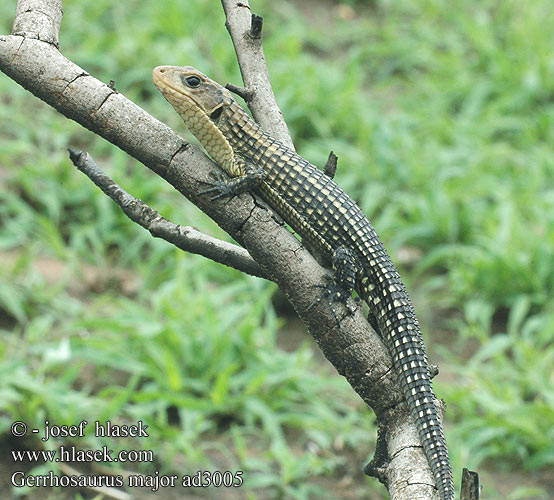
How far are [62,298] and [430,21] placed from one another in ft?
21.5

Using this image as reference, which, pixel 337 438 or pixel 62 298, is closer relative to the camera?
pixel 337 438

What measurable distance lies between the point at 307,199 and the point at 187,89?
29.2 inches

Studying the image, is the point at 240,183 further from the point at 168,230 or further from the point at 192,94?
the point at 192,94

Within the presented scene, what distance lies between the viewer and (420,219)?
21.4 feet

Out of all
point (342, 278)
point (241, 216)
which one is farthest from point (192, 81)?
point (342, 278)

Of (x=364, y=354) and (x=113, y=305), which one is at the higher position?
(x=113, y=305)

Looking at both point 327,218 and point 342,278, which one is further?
point 327,218

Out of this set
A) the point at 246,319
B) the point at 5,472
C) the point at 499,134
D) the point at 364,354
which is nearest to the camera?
the point at 364,354

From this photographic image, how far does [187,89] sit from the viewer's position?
3271 mm

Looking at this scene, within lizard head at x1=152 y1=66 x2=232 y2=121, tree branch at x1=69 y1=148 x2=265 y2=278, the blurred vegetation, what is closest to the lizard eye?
lizard head at x1=152 y1=66 x2=232 y2=121

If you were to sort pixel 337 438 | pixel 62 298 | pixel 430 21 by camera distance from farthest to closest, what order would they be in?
pixel 430 21, pixel 62 298, pixel 337 438

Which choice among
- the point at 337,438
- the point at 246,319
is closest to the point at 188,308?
the point at 246,319

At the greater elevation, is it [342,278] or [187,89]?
[187,89]

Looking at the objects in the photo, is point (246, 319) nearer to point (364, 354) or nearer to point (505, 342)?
point (505, 342)
